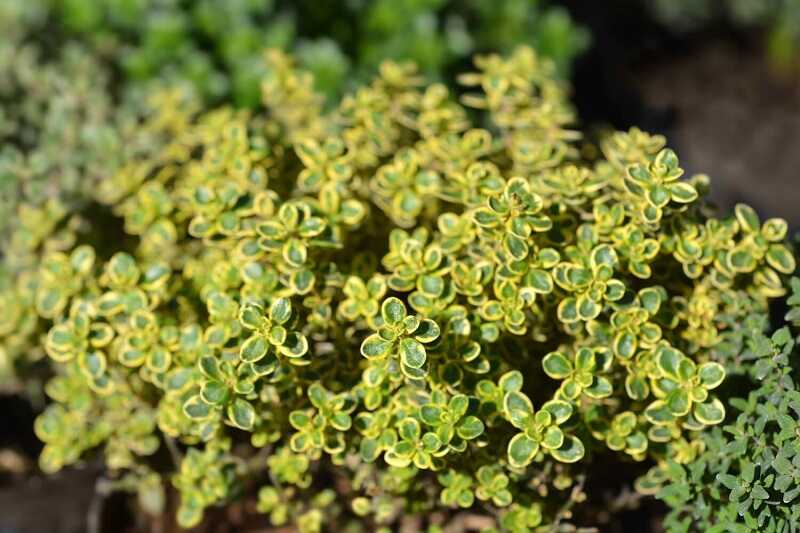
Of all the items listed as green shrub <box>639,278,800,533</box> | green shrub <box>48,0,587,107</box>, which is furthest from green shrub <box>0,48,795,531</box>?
green shrub <box>48,0,587,107</box>

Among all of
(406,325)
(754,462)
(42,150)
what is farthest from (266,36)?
(754,462)

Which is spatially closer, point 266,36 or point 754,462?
point 754,462

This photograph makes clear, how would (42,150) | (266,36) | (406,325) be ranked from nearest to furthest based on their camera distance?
1. (406,325)
2. (42,150)
3. (266,36)

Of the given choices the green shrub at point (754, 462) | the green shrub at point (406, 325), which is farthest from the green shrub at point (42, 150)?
the green shrub at point (754, 462)

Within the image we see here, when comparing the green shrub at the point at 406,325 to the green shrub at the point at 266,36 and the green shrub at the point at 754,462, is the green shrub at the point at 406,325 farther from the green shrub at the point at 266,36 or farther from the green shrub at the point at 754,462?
the green shrub at the point at 266,36

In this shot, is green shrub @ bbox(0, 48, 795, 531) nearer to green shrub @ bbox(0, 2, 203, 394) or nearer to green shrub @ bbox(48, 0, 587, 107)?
green shrub @ bbox(0, 2, 203, 394)

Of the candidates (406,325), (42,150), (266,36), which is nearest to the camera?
(406,325)

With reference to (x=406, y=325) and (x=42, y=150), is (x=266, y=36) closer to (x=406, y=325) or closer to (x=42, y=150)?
(x=42, y=150)

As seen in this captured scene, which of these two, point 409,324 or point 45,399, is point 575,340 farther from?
point 45,399
